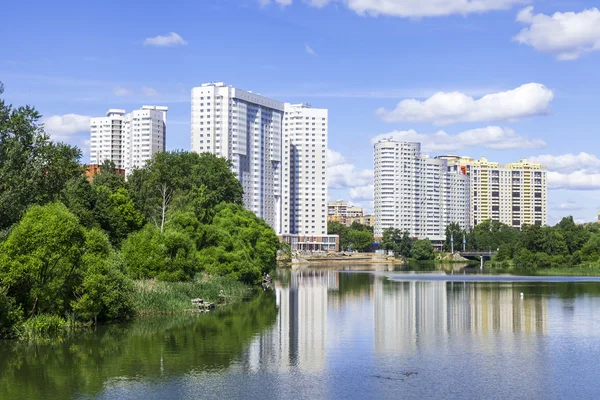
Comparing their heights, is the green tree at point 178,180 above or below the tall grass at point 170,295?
above

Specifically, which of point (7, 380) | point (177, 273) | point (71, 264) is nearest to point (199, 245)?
point (177, 273)

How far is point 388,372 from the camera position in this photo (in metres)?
36.7

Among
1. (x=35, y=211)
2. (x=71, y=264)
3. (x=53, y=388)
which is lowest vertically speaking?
(x=53, y=388)

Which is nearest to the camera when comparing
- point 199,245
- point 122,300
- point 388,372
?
point 388,372

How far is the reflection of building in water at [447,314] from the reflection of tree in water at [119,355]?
9.44 metres

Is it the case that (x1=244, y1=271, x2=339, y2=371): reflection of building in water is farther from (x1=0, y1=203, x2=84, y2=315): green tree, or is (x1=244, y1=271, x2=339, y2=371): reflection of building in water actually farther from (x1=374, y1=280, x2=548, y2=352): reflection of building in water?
(x1=0, y1=203, x2=84, y2=315): green tree

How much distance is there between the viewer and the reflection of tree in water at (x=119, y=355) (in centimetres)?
3438

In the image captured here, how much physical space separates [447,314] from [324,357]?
25.0 metres

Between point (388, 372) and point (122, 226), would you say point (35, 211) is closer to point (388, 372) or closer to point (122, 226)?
point (388, 372)

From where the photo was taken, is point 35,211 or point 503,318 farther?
point 503,318

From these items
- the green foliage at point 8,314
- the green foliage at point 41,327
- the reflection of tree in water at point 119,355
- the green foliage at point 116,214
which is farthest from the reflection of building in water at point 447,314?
the green foliage at point 116,214

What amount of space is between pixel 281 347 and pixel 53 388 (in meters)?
14.7

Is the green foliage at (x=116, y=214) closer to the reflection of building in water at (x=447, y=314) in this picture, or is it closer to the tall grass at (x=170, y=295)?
the tall grass at (x=170, y=295)

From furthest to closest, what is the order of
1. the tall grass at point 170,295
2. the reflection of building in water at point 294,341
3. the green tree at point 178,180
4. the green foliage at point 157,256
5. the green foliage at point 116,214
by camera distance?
the green tree at point 178,180 → the green foliage at point 116,214 → the green foliage at point 157,256 → the tall grass at point 170,295 → the reflection of building in water at point 294,341
